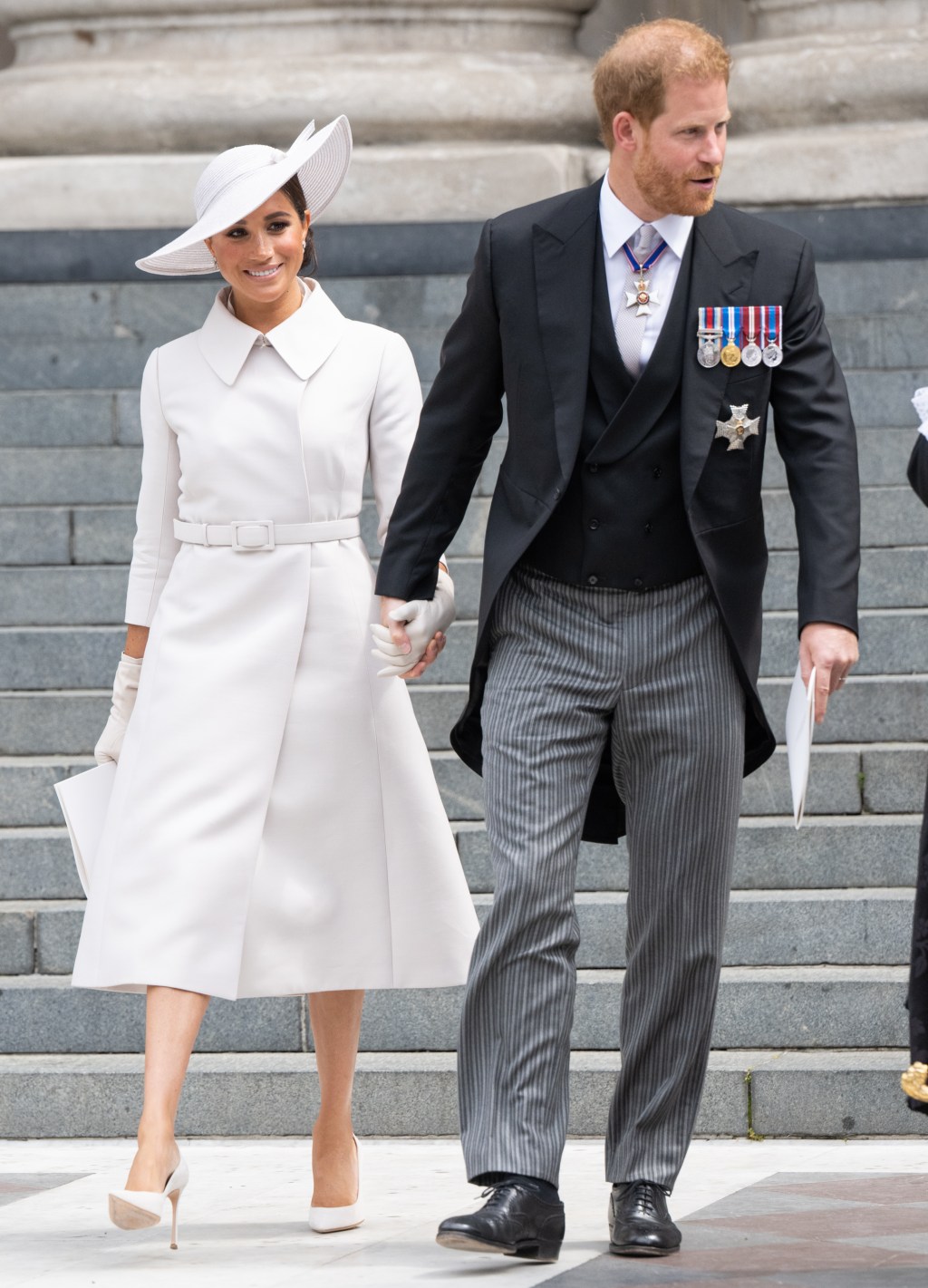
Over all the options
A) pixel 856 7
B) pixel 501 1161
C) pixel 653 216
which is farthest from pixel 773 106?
pixel 501 1161

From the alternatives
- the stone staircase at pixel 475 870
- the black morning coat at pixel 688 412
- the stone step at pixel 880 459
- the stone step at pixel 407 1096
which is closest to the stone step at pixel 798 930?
the stone staircase at pixel 475 870

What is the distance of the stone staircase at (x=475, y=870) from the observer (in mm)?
5352

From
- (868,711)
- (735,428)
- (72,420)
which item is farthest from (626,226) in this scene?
(72,420)

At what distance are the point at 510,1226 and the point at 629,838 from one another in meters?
0.70

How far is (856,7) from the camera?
32.0ft

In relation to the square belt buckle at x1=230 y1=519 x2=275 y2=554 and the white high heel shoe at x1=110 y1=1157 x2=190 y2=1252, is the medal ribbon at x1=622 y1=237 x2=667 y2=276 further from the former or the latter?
the white high heel shoe at x1=110 y1=1157 x2=190 y2=1252

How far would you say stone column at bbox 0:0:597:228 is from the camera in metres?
9.63

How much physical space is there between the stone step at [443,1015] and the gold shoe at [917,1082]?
1514mm

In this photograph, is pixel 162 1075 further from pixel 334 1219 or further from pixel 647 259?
pixel 647 259

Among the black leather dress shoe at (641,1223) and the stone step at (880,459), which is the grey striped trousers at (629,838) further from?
the stone step at (880,459)

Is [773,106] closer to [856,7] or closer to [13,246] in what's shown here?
[856,7]

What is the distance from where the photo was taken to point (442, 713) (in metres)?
6.64

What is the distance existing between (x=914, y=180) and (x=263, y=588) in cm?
564

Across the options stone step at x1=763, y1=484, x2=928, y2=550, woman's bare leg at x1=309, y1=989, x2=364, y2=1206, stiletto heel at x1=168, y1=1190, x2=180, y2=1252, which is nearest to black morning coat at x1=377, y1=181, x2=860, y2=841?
woman's bare leg at x1=309, y1=989, x2=364, y2=1206
